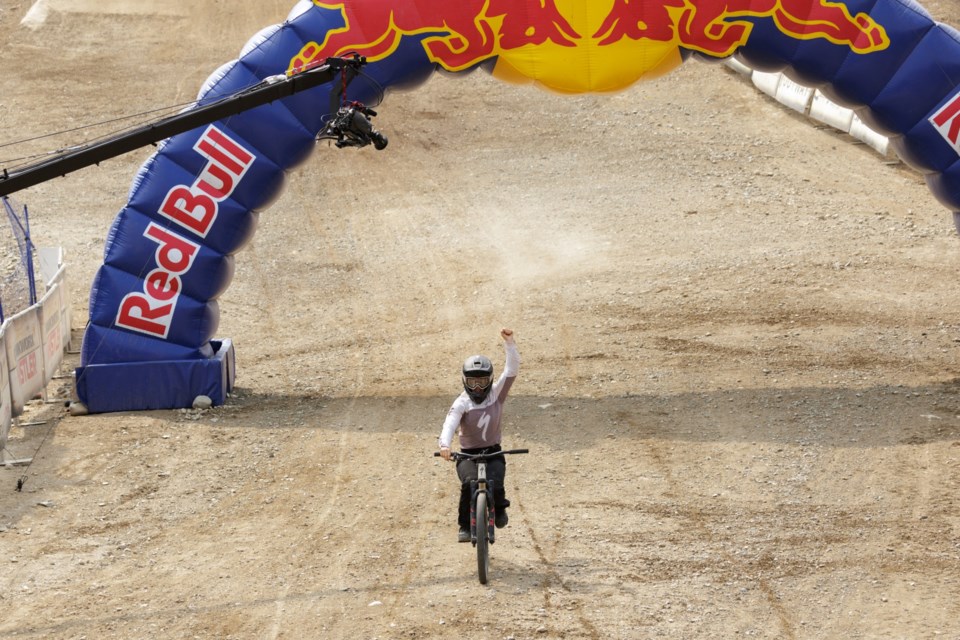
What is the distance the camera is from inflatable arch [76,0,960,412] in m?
15.2

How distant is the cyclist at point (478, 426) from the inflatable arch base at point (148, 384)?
18.3 feet

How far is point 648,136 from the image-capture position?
1050 inches

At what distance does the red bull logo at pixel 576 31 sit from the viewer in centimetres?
1521

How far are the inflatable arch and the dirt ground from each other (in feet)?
3.81

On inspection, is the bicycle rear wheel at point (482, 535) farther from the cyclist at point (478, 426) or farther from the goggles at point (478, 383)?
the goggles at point (478, 383)

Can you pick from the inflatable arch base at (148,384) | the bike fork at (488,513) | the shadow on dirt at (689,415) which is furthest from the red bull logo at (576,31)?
the bike fork at (488,513)

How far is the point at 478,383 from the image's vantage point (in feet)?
36.8

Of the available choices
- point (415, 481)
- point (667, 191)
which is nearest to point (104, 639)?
point (415, 481)

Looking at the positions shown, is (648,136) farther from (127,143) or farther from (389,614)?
(389,614)

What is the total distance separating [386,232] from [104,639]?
13442 mm

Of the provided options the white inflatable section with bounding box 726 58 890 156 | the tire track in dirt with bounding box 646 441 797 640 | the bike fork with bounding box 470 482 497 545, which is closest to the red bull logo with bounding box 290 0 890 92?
the tire track in dirt with bounding box 646 441 797 640

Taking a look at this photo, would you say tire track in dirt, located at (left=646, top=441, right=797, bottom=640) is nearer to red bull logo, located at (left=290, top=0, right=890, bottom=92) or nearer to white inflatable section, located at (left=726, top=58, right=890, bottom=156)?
red bull logo, located at (left=290, top=0, right=890, bottom=92)

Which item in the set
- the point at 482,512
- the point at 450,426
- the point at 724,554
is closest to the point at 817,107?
the point at 724,554

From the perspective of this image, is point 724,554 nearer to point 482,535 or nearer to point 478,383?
point 482,535
